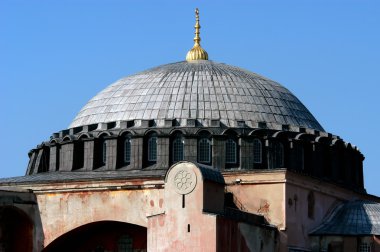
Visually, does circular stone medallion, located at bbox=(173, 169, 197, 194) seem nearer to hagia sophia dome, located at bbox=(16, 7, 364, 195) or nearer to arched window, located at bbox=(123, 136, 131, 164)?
hagia sophia dome, located at bbox=(16, 7, 364, 195)

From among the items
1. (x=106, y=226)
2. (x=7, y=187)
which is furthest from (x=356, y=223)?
(x=7, y=187)

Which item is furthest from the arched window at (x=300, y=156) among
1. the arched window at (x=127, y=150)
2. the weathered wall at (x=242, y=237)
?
the arched window at (x=127, y=150)

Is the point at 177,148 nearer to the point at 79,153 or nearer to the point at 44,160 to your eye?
the point at 79,153

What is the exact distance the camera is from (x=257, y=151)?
62969 millimetres

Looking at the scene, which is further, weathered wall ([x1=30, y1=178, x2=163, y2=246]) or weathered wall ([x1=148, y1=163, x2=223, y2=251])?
weathered wall ([x1=30, y1=178, x2=163, y2=246])

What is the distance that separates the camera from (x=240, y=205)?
58.9m

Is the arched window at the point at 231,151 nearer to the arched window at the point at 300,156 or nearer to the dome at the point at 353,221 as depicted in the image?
the arched window at the point at 300,156

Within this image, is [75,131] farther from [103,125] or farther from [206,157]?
[206,157]

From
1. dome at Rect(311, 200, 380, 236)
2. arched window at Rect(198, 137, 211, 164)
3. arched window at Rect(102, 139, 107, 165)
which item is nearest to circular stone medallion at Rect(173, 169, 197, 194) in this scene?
arched window at Rect(198, 137, 211, 164)

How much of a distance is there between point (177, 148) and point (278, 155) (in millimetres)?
5173

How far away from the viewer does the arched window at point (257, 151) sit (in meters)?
62.8

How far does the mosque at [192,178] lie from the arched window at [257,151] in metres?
0.05

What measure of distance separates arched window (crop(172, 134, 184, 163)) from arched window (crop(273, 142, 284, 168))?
15.6ft

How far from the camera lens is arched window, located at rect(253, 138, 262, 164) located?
62.8 m
